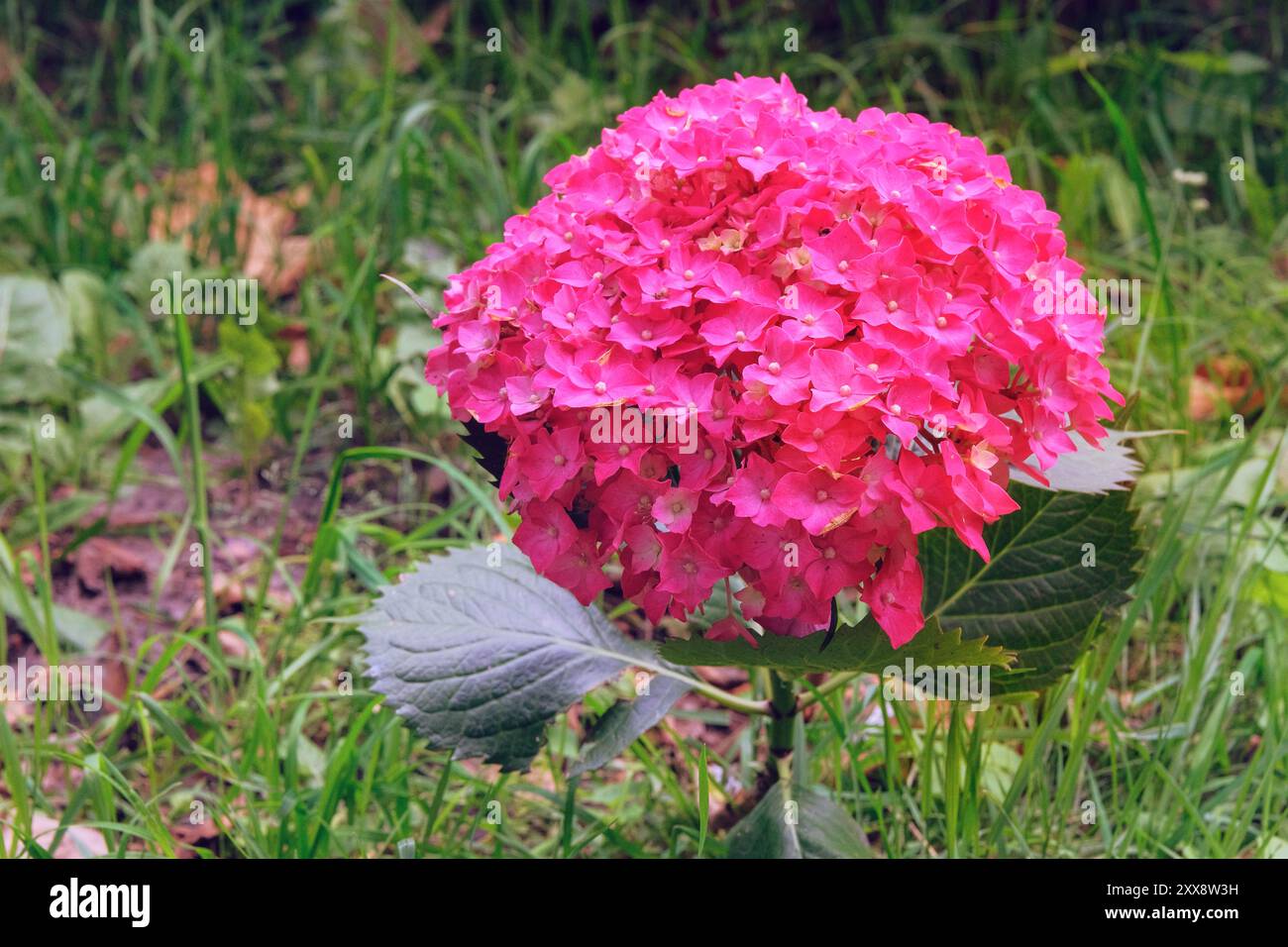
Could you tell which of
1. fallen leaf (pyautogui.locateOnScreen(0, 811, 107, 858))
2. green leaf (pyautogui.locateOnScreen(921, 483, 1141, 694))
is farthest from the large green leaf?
fallen leaf (pyautogui.locateOnScreen(0, 811, 107, 858))

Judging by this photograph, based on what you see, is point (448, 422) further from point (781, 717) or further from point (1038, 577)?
point (1038, 577)

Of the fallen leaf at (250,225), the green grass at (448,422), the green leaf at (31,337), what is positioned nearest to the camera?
the green grass at (448,422)

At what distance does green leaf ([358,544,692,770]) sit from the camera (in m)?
1.58

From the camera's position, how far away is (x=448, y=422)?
2.62 metres

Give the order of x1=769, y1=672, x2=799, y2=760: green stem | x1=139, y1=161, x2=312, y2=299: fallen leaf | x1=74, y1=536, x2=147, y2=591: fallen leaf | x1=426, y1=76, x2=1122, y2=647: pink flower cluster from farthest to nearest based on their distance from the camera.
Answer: x1=139, y1=161, x2=312, y2=299: fallen leaf
x1=74, y1=536, x2=147, y2=591: fallen leaf
x1=769, y1=672, x2=799, y2=760: green stem
x1=426, y1=76, x2=1122, y2=647: pink flower cluster

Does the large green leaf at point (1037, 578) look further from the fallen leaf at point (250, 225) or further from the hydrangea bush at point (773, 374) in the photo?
the fallen leaf at point (250, 225)

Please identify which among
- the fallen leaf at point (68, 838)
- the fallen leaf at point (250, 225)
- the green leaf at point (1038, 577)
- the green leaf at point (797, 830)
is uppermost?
the fallen leaf at point (250, 225)

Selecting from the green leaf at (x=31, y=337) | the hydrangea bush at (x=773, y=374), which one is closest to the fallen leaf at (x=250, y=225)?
the green leaf at (x=31, y=337)

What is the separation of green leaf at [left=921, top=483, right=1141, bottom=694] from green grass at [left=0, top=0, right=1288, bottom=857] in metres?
0.11

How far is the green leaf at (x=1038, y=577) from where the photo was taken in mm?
1562

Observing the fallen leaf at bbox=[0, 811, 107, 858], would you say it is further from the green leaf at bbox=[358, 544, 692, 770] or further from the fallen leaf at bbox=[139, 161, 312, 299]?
the fallen leaf at bbox=[139, 161, 312, 299]

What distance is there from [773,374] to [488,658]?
1.93 feet

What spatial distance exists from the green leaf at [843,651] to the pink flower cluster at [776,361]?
0.03m

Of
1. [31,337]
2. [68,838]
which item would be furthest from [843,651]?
[31,337]
